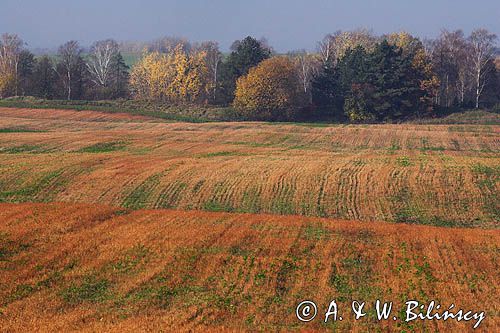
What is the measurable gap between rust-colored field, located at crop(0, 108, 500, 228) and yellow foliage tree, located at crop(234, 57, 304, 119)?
100 ft

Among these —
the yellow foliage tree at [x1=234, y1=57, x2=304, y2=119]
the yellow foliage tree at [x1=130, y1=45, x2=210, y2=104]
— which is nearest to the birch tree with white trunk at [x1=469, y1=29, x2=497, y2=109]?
the yellow foliage tree at [x1=234, y1=57, x2=304, y2=119]

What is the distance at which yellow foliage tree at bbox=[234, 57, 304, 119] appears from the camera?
92625mm

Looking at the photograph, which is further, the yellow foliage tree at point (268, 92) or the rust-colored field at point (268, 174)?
the yellow foliage tree at point (268, 92)

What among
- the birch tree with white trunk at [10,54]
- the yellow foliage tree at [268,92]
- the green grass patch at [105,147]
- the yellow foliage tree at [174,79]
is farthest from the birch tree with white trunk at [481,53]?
the birch tree with white trunk at [10,54]

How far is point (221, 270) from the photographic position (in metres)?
24.7

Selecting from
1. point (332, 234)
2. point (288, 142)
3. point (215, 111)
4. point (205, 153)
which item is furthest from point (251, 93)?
point (332, 234)

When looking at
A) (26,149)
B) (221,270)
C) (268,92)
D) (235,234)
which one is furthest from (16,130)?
(221,270)

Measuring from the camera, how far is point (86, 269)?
2489cm

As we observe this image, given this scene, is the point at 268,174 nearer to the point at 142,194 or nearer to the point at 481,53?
the point at 142,194

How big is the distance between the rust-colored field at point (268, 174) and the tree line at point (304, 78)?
30.6 metres

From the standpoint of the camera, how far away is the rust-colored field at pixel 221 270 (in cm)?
2022

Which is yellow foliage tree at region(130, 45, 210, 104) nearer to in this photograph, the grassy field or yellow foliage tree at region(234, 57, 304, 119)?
yellow foliage tree at region(234, 57, 304, 119)

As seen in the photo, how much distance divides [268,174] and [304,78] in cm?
7278

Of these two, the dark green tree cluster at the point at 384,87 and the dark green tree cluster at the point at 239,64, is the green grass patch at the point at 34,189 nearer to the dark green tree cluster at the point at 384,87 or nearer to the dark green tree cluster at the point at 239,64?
the dark green tree cluster at the point at 384,87
